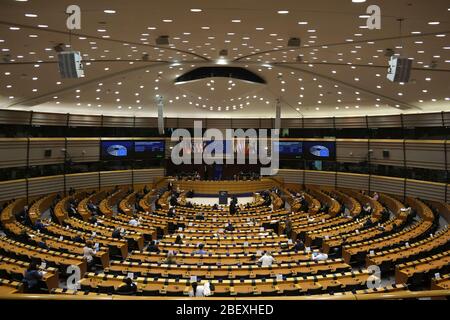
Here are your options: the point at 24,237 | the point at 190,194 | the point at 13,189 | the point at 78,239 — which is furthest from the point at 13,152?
the point at 78,239

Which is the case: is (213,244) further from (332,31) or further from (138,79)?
(138,79)

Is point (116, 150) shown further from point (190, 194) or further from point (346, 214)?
point (346, 214)

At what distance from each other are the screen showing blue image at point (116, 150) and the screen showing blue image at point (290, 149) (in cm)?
1352

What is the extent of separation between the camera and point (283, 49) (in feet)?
48.0

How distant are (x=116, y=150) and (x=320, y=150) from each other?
18166 millimetres

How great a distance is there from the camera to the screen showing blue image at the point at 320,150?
108 ft

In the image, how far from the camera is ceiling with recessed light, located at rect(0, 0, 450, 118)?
9.39 meters

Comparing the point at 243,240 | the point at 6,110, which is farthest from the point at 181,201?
the point at 6,110

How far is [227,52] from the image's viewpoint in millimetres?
15961

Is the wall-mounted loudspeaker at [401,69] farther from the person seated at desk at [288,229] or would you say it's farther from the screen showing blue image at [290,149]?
the screen showing blue image at [290,149]

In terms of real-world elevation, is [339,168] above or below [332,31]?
below

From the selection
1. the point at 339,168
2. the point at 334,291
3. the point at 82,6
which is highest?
the point at 82,6

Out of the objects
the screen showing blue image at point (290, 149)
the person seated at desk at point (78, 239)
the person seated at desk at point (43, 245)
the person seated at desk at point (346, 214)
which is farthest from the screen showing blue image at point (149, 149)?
the person seated at desk at point (43, 245)

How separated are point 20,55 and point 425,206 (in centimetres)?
2225
